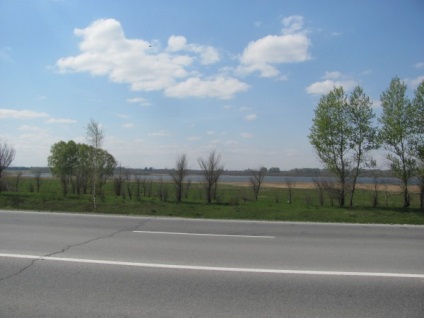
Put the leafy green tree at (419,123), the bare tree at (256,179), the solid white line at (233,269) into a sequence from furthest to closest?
the bare tree at (256,179)
the leafy green tree at (419,123)
the solid white line at (233,269)

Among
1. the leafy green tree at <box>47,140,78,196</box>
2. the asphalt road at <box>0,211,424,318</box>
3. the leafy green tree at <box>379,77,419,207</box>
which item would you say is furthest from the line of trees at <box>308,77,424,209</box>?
the leafy green tree at <box>47,140,78,196</box>

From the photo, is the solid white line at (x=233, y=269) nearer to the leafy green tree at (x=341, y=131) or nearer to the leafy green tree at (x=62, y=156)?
the leafy green tree at (x=341, y=131)

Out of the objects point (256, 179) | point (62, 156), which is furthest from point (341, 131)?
point (62, 156)

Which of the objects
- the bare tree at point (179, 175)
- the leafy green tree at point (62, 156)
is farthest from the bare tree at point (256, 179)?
the leafy green tree at point (62, 156)

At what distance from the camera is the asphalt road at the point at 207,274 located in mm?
4727

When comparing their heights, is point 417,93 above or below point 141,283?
above

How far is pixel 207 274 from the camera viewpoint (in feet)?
20.3

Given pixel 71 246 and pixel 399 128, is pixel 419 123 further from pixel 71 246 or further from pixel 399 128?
pixel 71 246

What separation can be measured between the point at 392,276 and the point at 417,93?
1889 centimetres

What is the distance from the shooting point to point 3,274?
19.8 feet

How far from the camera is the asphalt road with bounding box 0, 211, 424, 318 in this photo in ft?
15.5

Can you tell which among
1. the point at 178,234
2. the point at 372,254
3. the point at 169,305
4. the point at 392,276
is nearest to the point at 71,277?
the point at 169,305

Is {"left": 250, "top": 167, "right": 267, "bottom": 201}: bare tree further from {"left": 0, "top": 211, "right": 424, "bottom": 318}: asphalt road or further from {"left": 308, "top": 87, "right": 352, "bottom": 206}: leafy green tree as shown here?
{"left": 0, "top": 211, "right": 424, "bottom": 318}: asphalt road

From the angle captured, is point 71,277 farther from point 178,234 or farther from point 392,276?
point 392,276
